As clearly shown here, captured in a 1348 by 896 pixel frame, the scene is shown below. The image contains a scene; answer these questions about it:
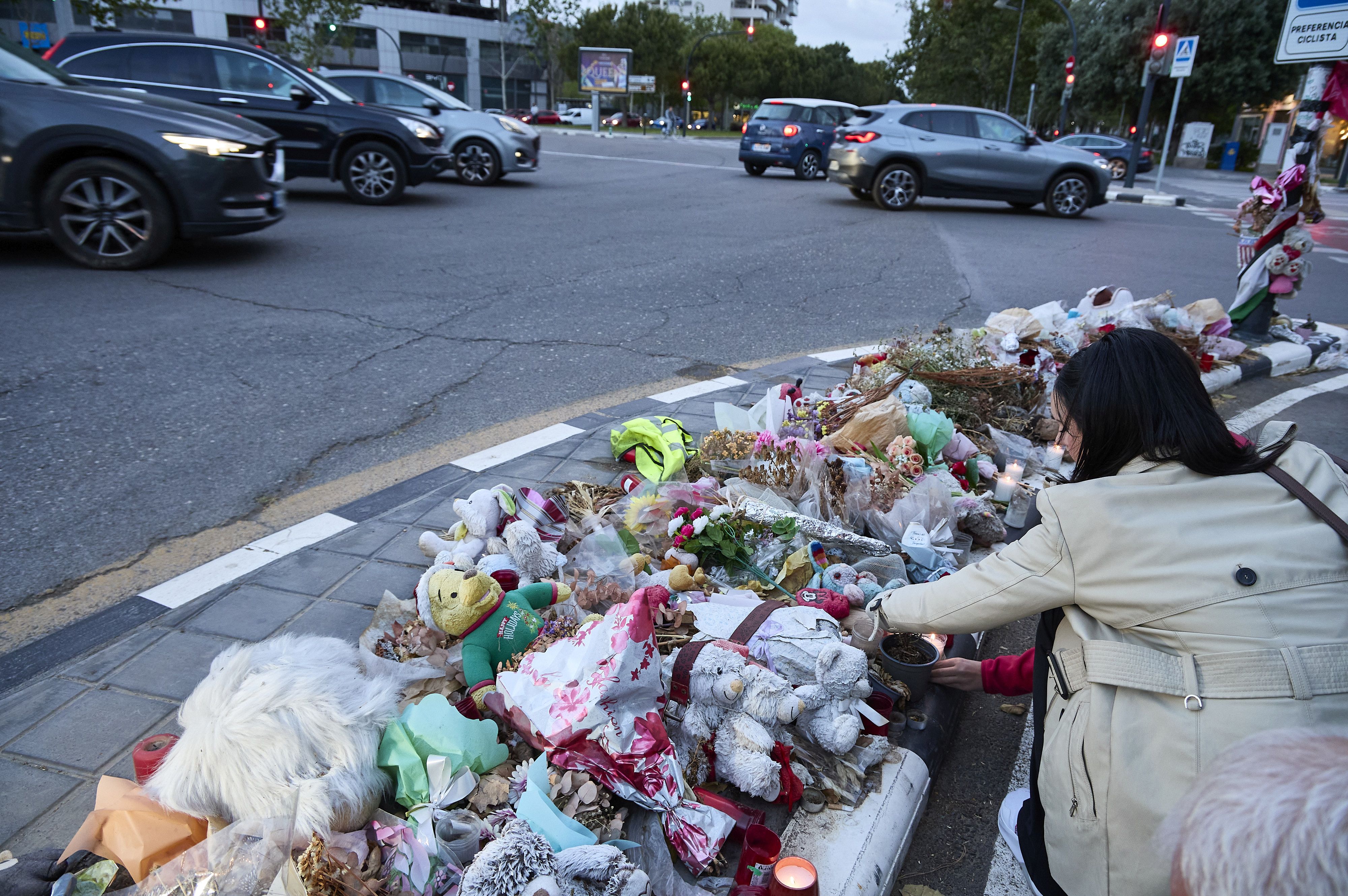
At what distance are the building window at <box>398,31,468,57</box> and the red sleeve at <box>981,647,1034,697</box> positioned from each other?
6730 centimetres

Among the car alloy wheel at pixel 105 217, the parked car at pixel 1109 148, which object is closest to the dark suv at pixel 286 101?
the car alloy wheel at pixel 105 217

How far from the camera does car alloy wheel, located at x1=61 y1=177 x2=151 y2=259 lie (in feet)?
21.1

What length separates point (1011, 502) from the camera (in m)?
3.62

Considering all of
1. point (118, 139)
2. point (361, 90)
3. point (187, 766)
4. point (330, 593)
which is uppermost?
point (361, 90)

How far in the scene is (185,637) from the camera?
2584 mm

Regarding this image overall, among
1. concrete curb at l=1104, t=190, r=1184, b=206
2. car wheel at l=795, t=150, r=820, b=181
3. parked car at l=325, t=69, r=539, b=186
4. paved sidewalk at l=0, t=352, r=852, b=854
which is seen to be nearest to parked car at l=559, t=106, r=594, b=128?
car wheel at l=795, t=150, r=820, b=181

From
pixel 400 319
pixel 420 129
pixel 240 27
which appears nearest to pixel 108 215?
pixel 400 319

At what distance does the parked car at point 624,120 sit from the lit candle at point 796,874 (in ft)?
161

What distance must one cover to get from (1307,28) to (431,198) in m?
9.91

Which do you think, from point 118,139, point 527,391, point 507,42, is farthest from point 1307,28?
point 507,42

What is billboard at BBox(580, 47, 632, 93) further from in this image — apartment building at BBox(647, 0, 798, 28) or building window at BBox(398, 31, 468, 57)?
apartment building at BBox(647, 0, 798, 28)

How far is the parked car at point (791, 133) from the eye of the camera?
677 inches

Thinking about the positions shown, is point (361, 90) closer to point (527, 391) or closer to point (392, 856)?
point (527, 391)

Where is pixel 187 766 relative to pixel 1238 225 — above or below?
below
